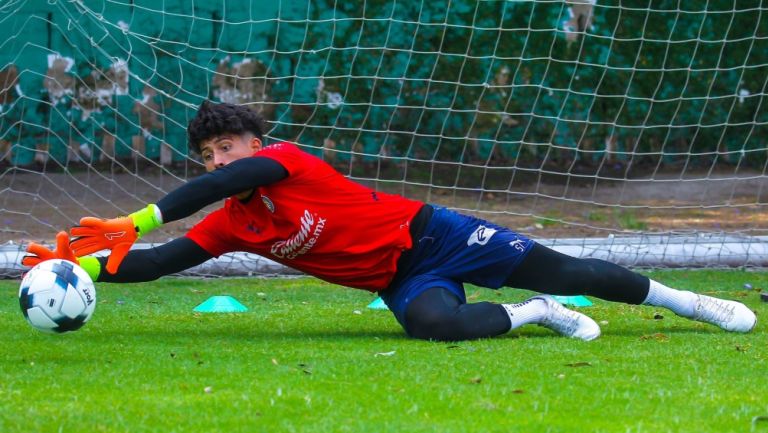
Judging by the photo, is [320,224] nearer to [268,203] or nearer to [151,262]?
[268,203]

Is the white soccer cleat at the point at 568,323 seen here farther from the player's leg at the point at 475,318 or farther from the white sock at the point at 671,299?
the white sock at the point at 671,299

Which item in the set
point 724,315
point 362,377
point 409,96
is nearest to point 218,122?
point 362,377

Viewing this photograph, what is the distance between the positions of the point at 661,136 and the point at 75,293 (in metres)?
7.95

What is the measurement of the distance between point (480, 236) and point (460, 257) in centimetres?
13

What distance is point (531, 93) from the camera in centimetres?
1083

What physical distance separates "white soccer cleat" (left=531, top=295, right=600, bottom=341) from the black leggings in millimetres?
121

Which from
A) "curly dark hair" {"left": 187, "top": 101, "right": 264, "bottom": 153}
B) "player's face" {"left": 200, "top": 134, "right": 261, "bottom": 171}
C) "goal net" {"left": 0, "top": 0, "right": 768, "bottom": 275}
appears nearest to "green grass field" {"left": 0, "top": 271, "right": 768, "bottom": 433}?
"player's face" {"left": 200, "top": 134, "right": 261, "bottom": 171}

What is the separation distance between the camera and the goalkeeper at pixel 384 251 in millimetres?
5016

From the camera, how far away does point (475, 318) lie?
496cm

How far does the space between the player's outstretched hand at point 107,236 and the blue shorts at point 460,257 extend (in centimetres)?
123

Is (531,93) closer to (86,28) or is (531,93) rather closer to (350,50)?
(350,50)

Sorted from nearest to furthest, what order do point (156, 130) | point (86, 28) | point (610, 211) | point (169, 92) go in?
1. point (86, 28)
2. point (169, 92)
3. point (156, 130)
4. point (610, 211)

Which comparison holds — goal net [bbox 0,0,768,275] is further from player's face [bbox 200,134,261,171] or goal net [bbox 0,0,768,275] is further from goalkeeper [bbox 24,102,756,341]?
player's face [bbox 200,134,261,171]

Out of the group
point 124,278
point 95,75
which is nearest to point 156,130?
point 95,75
